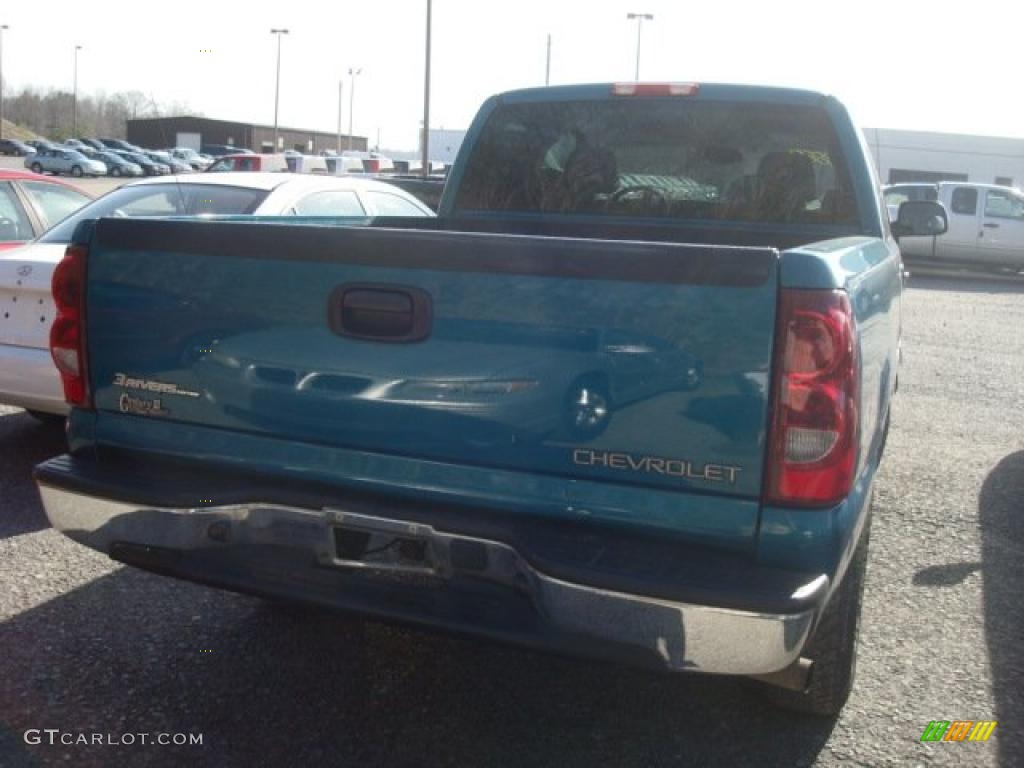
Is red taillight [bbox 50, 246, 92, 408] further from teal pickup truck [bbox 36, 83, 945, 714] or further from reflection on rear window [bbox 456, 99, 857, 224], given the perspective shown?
reflection on rear window [bbox 456, 99, 857, 224]

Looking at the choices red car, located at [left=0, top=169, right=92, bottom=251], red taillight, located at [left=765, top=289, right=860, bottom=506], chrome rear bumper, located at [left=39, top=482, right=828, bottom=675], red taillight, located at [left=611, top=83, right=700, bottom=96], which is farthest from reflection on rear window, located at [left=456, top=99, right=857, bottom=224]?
red car, located at [left=0, top=169, right=92, bottom=251]

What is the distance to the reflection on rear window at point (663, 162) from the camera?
4.74m

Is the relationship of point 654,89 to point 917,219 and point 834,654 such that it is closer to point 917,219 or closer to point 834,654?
point 917,219

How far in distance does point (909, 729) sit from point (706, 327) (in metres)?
1.72

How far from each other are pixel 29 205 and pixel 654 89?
471 centimetres

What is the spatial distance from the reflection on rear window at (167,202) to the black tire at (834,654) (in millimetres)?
4468

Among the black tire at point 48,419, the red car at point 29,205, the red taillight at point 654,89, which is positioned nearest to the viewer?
the red taillight at point 654,89

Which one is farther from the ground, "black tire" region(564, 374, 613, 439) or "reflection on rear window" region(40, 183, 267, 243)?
"reflection on rear window" region(40, 183, 267, 243)

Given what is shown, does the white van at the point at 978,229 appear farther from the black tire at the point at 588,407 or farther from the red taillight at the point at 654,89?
the black tire at the point at 588,407

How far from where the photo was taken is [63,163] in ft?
186

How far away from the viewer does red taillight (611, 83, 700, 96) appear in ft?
16.1

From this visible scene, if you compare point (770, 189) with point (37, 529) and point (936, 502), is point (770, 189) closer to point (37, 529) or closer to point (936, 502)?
point (936, 502)

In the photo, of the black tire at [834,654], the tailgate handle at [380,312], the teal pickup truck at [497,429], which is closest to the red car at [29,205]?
the teal pickup truck at [497,429]

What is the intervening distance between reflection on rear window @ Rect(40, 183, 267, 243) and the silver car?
5430cm
